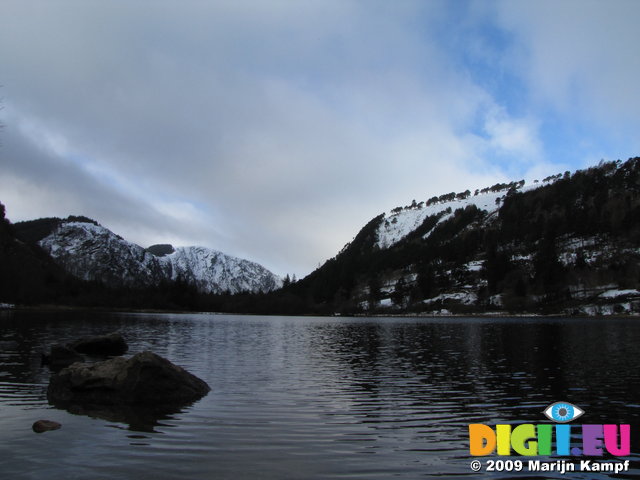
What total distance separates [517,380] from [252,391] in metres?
21.3

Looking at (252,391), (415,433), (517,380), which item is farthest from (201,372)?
(517,380)

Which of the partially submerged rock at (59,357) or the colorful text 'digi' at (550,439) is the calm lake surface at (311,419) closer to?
the colorful text 'digi' at (550,439)

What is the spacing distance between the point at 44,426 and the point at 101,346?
34850 mm

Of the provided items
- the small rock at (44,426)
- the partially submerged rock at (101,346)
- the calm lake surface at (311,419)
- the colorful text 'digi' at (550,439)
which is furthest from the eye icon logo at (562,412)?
the partially submerged rock at (101,346)

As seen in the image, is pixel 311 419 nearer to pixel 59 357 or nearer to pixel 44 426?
pixel 44 426

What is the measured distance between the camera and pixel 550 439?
18953 mm

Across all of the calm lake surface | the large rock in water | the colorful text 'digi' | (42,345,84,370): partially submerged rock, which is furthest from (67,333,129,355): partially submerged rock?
the colorful text 'digi'

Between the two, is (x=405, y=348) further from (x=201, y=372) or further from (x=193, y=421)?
(x=193, y=421)

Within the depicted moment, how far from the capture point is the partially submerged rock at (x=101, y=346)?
166 feet

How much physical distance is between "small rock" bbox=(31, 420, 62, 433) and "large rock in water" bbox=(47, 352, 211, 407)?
549 cm

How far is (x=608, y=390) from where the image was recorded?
101 feet

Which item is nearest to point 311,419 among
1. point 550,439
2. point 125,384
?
point 550,439

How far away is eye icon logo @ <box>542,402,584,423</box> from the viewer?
23.8m

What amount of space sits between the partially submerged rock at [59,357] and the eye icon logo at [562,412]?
39001 mm
